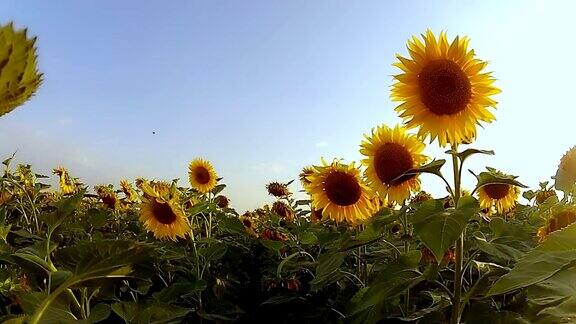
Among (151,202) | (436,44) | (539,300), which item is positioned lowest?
(539,300)

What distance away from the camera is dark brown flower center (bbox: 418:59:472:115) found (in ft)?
6.90

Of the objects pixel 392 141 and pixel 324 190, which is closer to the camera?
pixel 392 141

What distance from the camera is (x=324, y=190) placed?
2998 millimetres

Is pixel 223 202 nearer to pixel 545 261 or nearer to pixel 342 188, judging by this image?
pixel 342 188

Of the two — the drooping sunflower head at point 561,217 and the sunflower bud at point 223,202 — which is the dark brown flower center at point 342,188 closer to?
the drooping sunflower head at point 561,217

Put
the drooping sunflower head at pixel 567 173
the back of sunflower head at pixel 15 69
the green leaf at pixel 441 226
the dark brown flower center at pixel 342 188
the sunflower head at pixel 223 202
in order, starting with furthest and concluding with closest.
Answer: the sunflower head at pixel 223 202 → the dark brown flower center at pixel 342 188 → the drooping sunflower head at pixel 567 173 → the green leaf at pixel 441 226 → the back of sunflower head at pixel 15 69

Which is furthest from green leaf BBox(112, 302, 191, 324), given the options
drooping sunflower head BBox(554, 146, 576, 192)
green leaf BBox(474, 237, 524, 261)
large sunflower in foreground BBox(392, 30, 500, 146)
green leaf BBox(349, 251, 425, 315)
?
drooping sunflower head BBox(554, 146, 576, 192)

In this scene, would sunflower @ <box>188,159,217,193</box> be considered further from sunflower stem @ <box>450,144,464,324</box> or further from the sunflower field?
sunflower stem @ <box>450,144,464,324</box>

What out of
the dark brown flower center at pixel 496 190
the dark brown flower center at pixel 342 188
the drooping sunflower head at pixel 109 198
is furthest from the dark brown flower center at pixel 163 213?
the dark brown flower center at pixel 496 190

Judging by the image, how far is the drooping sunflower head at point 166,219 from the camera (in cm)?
322

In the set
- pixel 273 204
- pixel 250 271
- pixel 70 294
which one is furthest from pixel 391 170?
pixel 273 204

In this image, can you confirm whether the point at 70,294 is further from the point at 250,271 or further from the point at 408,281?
the point at 250,271

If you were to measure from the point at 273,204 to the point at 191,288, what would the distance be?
9.25 feet

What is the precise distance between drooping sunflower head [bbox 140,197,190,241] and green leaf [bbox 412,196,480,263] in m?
1.97
